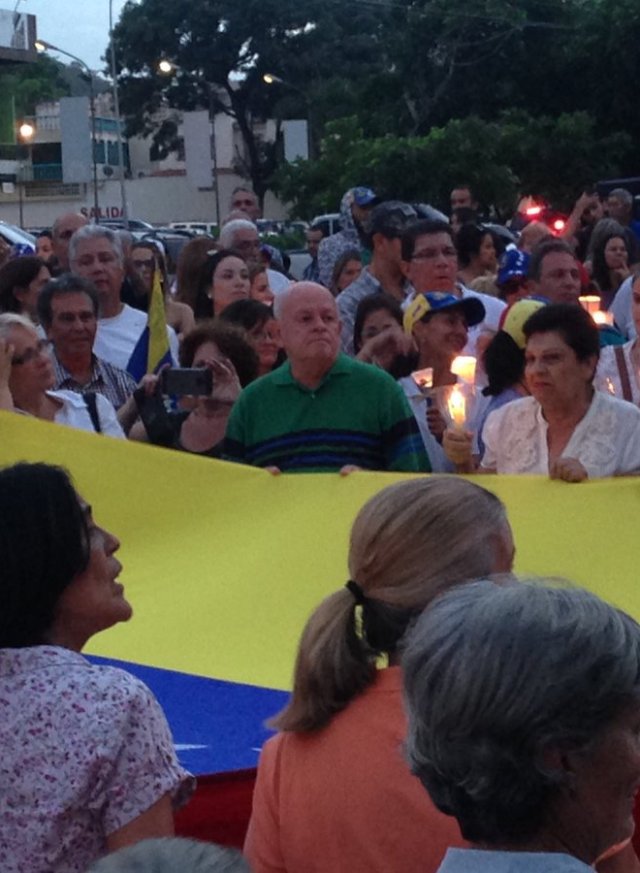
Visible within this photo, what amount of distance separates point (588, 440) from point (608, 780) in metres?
3.28

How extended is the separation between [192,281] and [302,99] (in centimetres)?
5883

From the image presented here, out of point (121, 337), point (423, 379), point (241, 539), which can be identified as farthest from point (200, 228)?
point (241, 539)

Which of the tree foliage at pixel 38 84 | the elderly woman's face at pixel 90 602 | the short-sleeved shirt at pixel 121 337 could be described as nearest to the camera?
the elderly woman's face at pixel 90 602

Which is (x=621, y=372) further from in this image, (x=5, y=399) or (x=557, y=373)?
(x=5, y=399)

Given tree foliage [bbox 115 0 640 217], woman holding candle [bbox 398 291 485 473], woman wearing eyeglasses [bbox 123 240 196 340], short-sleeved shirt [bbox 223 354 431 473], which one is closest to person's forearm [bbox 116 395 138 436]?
short-sleeved shirt [bbox 223 354 431 473]

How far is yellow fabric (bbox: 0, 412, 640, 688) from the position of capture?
466cm

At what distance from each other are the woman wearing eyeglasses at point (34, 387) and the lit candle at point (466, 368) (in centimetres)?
125

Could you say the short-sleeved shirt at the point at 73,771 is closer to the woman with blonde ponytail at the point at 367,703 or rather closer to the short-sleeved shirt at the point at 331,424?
the woman with blonde ponytail at the point at 367,703

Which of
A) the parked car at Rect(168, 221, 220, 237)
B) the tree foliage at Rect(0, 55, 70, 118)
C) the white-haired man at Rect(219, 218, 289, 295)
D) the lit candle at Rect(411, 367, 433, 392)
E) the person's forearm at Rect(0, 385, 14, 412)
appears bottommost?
the lit candle at Rect(411, 367, 433, 392)

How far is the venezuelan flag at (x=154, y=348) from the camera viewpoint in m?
7.34

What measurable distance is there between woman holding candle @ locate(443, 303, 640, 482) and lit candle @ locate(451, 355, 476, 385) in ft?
1.99

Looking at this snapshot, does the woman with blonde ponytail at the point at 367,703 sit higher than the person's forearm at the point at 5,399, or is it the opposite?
the person's forearm at the point at 5,399

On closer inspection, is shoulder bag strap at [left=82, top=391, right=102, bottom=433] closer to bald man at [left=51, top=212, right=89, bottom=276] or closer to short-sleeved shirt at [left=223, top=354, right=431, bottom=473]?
short-sleeved shirt at [left=223, top=354, right=431, bottom=473]

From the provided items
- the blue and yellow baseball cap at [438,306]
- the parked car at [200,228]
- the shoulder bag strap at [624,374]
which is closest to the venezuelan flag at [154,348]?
the blue and yellow baseball cap at [438,306]
